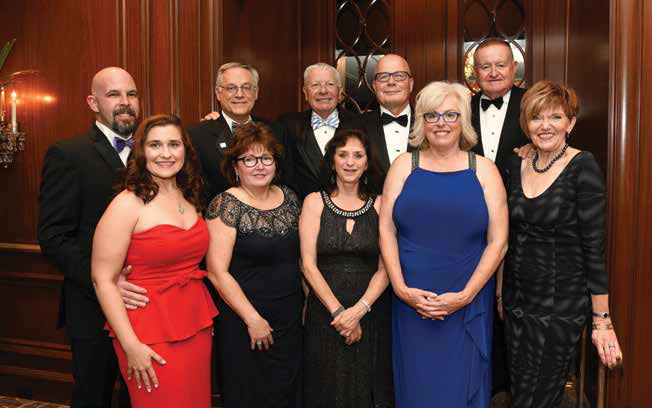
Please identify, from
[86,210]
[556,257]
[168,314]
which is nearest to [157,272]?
[168,314]

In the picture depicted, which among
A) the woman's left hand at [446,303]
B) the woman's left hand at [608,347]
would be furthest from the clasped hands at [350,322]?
the woman's left hand at [608,347]

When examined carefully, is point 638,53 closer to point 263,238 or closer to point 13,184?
point 263,238

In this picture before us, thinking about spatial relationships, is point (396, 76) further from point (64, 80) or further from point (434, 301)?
point (64, 80)

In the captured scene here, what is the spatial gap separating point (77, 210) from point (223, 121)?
0.99 metres

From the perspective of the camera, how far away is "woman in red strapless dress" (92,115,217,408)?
2.23 meters

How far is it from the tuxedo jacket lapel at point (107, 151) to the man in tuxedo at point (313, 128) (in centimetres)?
98

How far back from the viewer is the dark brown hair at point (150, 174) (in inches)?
91.0

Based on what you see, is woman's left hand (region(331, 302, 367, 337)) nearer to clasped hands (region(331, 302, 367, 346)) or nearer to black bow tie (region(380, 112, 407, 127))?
clasped hands (region(331, 302, 367, 346))

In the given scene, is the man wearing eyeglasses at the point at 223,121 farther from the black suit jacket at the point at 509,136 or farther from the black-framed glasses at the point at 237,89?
the black suit jacket at the point at 509,136

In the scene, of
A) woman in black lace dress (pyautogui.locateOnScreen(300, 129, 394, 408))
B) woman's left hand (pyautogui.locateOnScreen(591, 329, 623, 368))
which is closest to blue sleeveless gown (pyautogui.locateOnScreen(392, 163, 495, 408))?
woman in black lace dress (pyautogui.locateOnScreen(300, 129, 394, 408))

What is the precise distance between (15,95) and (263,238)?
88.6 inches

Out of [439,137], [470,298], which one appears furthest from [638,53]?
[470,298]

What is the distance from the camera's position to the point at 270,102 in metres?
4.11

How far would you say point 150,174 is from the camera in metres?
2.38
